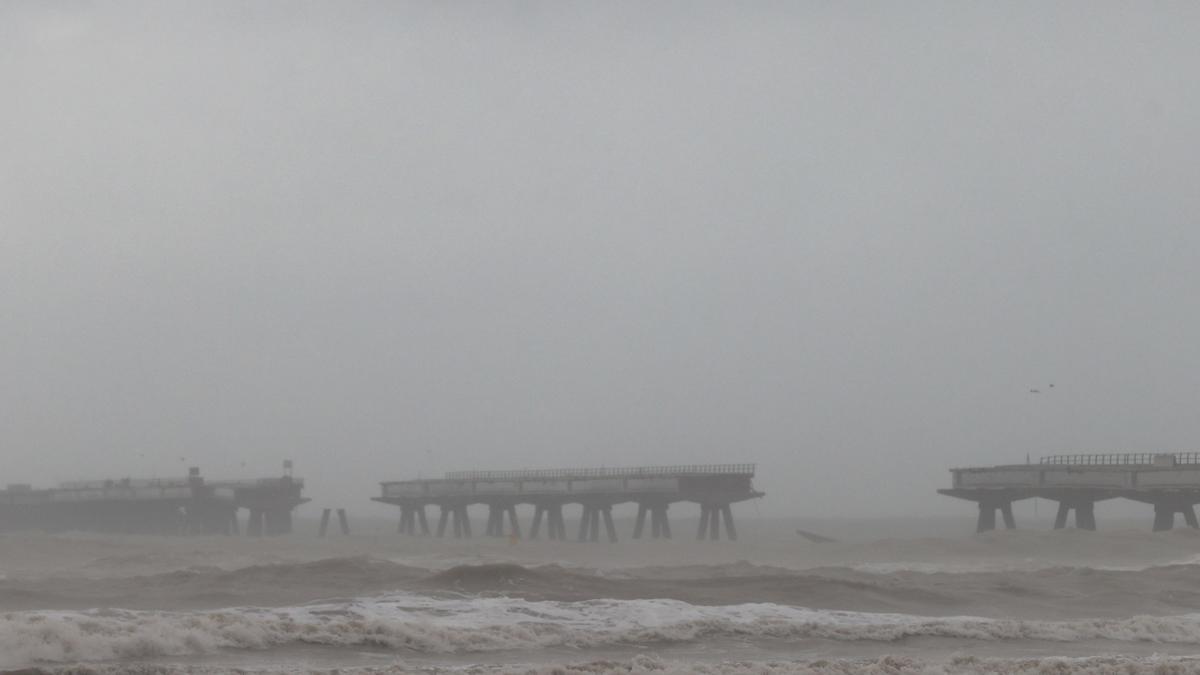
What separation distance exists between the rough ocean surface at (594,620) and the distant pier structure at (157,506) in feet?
177

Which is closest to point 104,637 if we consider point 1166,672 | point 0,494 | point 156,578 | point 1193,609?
point 156,578

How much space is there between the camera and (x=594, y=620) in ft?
60.8

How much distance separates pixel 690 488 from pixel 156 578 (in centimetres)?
3981

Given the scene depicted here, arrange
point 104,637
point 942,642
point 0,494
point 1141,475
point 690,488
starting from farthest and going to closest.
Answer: point 0,494
point 690,488
point 1141,475
point 942,642
point 104,637

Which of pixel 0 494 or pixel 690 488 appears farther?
pixel 0 494

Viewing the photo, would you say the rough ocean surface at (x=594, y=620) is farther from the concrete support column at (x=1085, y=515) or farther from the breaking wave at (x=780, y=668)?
the concrete support column at (x=1085, y=515)

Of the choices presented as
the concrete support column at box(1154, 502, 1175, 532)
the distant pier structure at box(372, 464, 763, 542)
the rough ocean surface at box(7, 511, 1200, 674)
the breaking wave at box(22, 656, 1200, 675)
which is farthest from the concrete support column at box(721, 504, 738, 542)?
the breaking wave at box(22, 656, 1200, 675)

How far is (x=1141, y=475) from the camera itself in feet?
153

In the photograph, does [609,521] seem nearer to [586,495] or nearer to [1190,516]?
[586,495]

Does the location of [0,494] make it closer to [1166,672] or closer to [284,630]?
[284,630]

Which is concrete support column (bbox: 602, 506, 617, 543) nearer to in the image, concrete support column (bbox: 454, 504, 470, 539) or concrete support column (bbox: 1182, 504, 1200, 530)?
concrete support column (bbox: 454, 504, 470, 539)

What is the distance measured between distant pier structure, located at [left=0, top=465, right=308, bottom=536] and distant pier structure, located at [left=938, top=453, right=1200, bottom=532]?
48.0 meters

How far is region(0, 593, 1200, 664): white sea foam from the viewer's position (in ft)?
48.8

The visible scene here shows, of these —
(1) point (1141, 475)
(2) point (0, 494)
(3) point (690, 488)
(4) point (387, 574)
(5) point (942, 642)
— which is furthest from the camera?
(2) point (0, 494)
